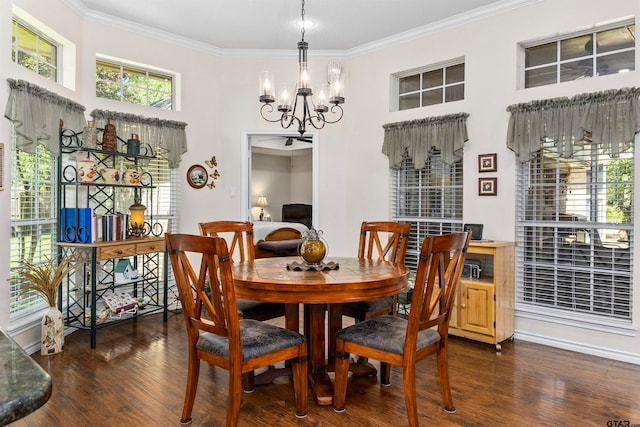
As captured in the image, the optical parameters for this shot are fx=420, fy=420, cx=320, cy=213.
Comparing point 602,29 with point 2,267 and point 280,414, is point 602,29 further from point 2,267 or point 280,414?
point 2,267

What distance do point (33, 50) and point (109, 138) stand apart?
0.88 meters

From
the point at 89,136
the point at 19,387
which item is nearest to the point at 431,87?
the point at 89,136

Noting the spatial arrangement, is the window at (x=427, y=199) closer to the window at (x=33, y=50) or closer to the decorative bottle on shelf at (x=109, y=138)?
the decorative bottle on shelf at (x=109, y=138)

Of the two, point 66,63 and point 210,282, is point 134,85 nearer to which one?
point 66,63

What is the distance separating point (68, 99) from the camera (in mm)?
3680

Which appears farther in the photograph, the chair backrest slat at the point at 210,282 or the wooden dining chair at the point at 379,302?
the wooden dining chair at the point at 379,302

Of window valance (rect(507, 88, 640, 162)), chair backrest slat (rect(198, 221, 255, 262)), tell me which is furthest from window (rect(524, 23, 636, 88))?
chair backrest slat (rect(198, 221, 255, 262))

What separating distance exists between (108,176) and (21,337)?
4.82 ft

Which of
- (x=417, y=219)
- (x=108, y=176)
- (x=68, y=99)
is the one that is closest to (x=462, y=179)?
(x=417, y=219)

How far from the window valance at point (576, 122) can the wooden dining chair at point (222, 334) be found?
2688 mm

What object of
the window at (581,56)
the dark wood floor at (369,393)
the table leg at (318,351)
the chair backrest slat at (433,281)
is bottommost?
the dark wood floor at (369,393)

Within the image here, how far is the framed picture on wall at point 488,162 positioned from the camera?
153 inches

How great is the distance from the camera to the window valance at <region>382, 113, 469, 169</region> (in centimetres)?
410

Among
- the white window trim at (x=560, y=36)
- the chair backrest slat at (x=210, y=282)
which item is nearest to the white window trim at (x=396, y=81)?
the white window trim at (x=560, y=36)
